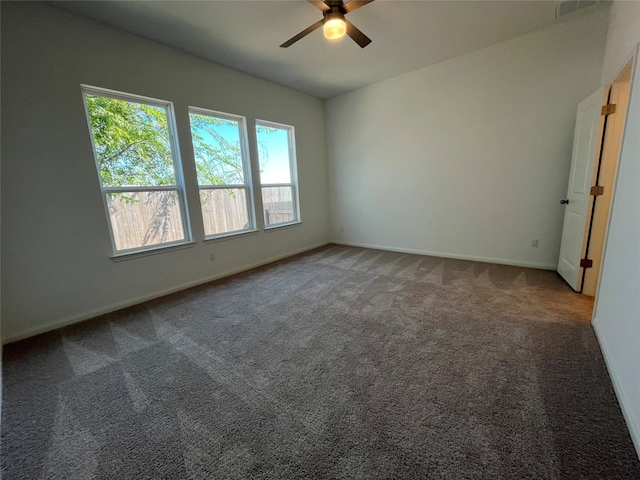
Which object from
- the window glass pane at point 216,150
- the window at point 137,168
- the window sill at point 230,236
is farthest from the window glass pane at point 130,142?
the window sill at point 230,236

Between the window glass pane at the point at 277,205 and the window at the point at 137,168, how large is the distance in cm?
136

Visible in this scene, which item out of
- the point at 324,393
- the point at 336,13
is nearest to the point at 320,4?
the point at 336,13

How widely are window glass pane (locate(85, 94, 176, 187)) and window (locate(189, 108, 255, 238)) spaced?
15.4 inches

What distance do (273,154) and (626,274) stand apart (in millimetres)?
4276

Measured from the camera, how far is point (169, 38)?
2.91m

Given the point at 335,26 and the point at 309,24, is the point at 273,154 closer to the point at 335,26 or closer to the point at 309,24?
the point at 309,24

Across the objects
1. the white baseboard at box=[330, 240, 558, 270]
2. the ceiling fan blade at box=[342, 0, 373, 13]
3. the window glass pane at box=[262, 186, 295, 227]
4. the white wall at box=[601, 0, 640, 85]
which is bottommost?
the white baseboard at box=[330, 240, 558, 270]

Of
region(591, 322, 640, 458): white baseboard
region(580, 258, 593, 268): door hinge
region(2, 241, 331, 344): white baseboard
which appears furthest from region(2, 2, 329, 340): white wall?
region(580, 258, 593, 268): door hinge

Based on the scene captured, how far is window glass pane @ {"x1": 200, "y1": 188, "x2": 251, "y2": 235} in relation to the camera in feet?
12.1

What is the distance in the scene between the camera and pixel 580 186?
112 inches

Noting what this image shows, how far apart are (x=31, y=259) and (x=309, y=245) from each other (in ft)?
12.4

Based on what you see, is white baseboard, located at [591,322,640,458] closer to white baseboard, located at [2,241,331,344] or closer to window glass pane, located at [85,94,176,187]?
white baseboard, located at [2,241,331,344]

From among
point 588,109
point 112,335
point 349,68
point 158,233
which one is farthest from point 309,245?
point 588,109

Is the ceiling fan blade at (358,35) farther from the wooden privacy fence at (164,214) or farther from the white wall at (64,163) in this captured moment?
the wooden privacy fence at (164,214)
